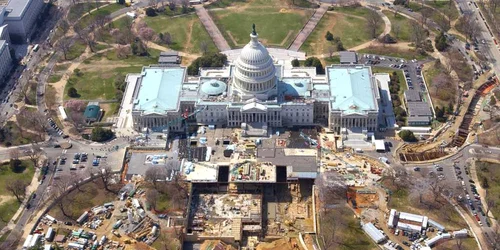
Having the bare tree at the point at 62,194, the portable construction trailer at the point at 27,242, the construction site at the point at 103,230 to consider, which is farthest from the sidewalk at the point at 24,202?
the portable construction trailer at the point at 27,242

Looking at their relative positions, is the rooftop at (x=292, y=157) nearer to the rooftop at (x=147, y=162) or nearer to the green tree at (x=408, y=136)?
the rooftop at (x=147, y=162)

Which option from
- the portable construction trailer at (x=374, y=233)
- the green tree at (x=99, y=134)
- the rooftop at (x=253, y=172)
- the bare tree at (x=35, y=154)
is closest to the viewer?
the portable construction trailer at (x=374, y=233)

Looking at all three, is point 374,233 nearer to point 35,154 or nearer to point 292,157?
point 292,157

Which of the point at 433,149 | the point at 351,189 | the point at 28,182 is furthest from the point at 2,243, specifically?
the point at 433,149

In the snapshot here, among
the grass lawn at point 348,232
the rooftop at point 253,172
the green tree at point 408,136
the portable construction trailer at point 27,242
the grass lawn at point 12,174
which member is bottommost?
the portable construction trailer at point 27,242

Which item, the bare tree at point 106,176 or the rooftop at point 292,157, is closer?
Answer: the bare tree at point 106,176

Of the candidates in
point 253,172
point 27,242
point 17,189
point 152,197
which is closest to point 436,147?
point 253,172

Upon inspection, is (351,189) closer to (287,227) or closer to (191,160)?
(287,227)
